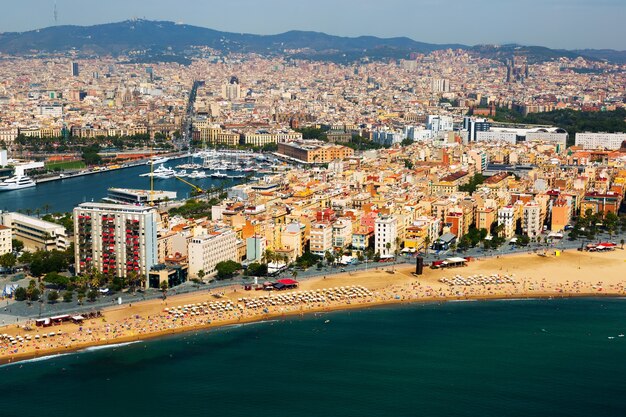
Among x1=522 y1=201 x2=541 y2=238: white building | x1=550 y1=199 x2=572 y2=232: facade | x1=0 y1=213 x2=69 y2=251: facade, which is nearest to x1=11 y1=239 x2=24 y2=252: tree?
x1=0 y1=213 x2=69 y2=251: facade

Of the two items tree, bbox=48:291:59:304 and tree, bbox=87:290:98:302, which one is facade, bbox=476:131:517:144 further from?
tree, bbox=48:291:59:304

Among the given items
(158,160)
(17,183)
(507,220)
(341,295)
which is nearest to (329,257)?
(341,295)

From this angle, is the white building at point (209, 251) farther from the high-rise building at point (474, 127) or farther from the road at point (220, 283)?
the high-rise building at point (474, 127)

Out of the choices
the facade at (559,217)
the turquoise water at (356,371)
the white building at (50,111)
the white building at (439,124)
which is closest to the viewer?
the turquoise water at (356,371)

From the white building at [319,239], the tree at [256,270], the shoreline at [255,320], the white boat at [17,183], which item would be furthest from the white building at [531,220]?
the white boat at [17,183]

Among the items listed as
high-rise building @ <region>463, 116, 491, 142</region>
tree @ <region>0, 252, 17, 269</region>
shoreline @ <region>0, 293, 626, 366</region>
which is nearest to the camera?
shoreline @ <region>0, 293, 626, 366</region>

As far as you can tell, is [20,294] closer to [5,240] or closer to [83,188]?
[5,240]

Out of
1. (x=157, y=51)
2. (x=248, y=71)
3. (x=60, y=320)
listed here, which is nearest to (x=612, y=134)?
(x=60, y=320)
